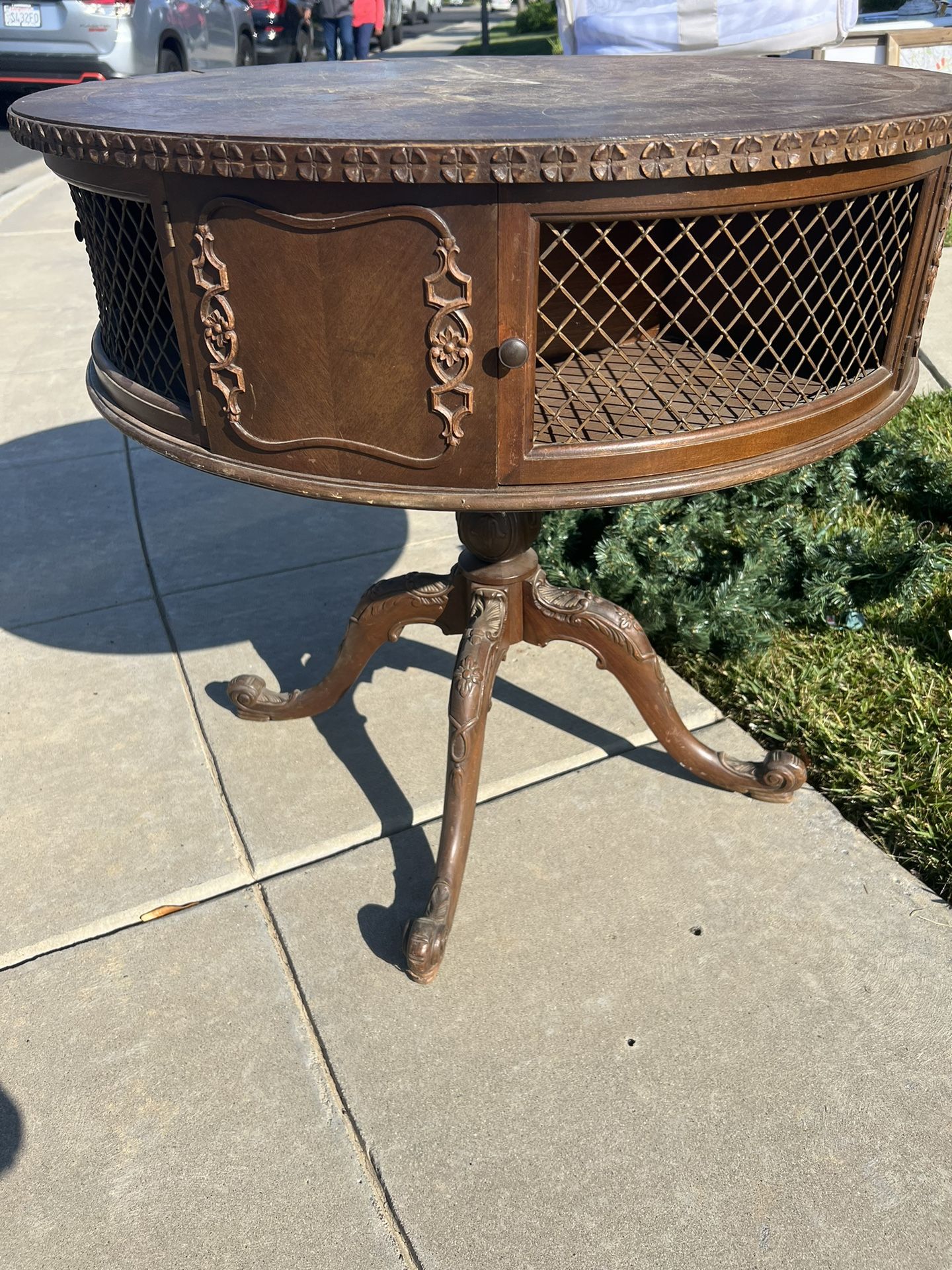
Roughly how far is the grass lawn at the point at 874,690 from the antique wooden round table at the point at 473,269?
34.9 inches

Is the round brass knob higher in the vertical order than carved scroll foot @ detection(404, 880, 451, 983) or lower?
higher

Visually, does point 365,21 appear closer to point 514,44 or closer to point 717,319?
point 514,44

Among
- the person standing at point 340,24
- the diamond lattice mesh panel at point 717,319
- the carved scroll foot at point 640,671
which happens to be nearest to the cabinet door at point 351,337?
the diamond lattice mesh panel at point 717,319

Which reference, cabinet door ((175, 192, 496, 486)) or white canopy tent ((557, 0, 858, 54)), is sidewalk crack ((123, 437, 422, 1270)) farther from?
white canopy tent ((557, 0, 858, 54))

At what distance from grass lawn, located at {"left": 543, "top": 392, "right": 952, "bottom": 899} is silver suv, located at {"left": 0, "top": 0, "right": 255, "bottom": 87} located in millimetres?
7398

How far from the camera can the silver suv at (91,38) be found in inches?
318

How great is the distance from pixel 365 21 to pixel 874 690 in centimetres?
1119

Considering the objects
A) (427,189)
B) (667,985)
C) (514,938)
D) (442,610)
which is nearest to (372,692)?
(442,610)

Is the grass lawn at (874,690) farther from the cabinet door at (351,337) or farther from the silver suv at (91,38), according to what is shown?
the silver suv at (91,38)

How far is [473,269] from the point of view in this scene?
132 centimetres

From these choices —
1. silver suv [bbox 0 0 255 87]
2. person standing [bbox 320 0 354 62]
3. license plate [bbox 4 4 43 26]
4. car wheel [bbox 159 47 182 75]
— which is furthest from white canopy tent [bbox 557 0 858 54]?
person standing [bbox 320 0 354 62]

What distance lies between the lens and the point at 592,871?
2.08 metres

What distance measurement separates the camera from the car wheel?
8.62 metres

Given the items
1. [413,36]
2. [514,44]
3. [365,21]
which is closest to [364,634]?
[365,21]
